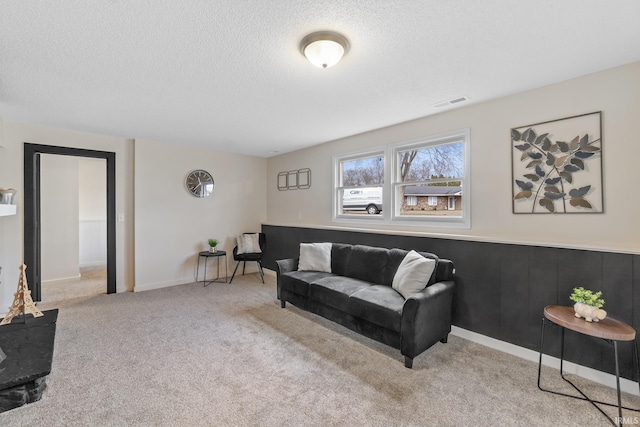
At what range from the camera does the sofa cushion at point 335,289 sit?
2.90 m

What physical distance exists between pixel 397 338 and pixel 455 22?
233 cm

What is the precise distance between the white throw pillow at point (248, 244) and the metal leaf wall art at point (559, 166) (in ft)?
13.4

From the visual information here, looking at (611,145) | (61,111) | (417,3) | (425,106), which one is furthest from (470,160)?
(61,111)

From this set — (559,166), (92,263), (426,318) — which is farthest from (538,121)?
(92,263)

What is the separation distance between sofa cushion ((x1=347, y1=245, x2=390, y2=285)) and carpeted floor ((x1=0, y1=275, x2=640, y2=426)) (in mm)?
683

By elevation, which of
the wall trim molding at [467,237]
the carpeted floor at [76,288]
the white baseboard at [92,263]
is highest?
the wall trim molding at [467,237]

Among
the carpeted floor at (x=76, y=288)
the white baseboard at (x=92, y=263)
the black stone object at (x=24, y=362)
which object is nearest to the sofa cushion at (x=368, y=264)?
the black stone object at (x=24, y=362)

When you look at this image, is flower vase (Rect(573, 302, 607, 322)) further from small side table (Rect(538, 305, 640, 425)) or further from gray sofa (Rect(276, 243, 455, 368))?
gray sofa (Rect(276, 243, 455, 368))

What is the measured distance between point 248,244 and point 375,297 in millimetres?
3159

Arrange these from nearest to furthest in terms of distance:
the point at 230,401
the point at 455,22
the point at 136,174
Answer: the point at 455,22 < the point at 230,401 < the point at 136,174

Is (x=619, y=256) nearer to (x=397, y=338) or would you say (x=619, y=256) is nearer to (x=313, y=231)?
(x=397, y=338)

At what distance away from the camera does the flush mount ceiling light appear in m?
1.81

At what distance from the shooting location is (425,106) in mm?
3039

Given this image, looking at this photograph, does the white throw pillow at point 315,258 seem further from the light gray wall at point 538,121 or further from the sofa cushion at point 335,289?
the light gray wall at point 538,121
